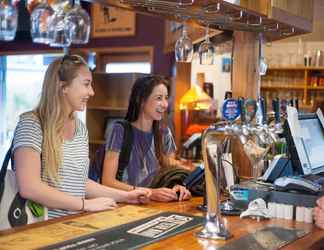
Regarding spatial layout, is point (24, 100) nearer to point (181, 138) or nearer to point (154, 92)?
point (181, 138)

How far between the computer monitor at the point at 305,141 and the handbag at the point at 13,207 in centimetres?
110

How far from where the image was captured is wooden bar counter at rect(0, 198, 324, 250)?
68.9 inches

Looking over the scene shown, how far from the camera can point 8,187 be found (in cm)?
217

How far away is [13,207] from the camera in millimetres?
2145

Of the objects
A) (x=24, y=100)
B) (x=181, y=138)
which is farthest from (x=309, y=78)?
(x=24, y=100)

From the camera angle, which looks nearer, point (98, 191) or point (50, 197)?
point (50, 197)

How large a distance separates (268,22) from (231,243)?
1406 millimetres

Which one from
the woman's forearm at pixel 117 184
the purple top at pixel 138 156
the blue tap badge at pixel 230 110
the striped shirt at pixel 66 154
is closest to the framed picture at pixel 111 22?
the purple top at pixel 138 156

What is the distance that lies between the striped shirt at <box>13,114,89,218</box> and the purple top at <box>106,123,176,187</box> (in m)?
→ 0.48

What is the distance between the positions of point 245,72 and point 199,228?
1.49 meters

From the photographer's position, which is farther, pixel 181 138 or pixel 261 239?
pixel 181 138

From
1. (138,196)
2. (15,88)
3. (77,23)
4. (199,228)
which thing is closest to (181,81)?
(15,88)

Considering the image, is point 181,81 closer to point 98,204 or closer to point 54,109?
point 54,109

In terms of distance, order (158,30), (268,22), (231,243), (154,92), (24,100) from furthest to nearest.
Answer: (24,100)
(158,30)
(154,92)
(268,22)
(231,243)
